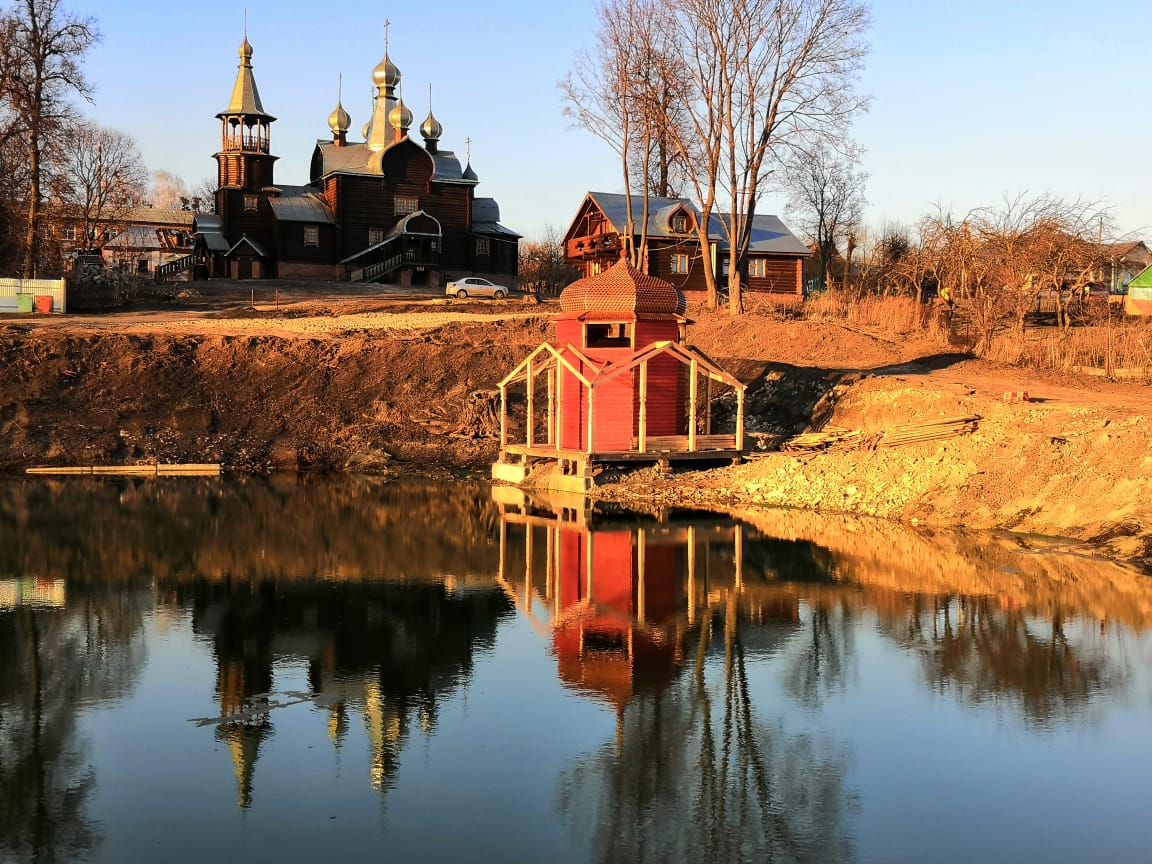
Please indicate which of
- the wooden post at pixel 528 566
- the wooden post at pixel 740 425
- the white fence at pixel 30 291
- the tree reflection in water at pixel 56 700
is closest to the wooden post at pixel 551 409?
the wooden post at pixel 740 425

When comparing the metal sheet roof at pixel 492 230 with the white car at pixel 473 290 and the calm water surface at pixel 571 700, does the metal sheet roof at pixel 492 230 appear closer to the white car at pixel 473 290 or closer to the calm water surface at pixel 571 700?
the white car at pixel 473 290

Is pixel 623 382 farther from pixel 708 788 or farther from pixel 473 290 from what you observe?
pixel 473 290

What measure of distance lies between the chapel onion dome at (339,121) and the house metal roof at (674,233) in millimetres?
15442

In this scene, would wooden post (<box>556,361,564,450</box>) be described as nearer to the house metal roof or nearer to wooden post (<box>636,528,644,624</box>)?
wooden post (<box>636,528,644,624</box>)

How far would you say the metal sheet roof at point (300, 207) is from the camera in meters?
64.6

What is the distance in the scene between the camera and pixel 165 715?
1304 cm

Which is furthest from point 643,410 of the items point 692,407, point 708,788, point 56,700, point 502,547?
point 708,788

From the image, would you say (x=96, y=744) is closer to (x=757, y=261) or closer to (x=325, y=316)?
(x=325, y=316)

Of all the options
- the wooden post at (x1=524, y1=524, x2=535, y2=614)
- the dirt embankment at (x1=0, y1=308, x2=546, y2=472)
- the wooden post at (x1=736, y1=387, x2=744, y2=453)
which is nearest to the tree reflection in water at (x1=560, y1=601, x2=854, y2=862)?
the wooden post at (x1=524, y1=524, x2=535, y2=614)

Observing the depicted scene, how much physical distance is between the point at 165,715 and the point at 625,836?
5341 mm

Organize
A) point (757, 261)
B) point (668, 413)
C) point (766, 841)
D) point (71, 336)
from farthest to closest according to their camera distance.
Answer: point (757, 261) < point (71, 336) < point (668, 413) < point (766, 841)

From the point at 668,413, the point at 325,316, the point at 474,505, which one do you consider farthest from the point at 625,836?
the point at 325,316

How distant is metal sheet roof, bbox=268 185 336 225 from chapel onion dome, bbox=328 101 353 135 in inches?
214

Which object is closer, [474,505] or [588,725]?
[588,725]
